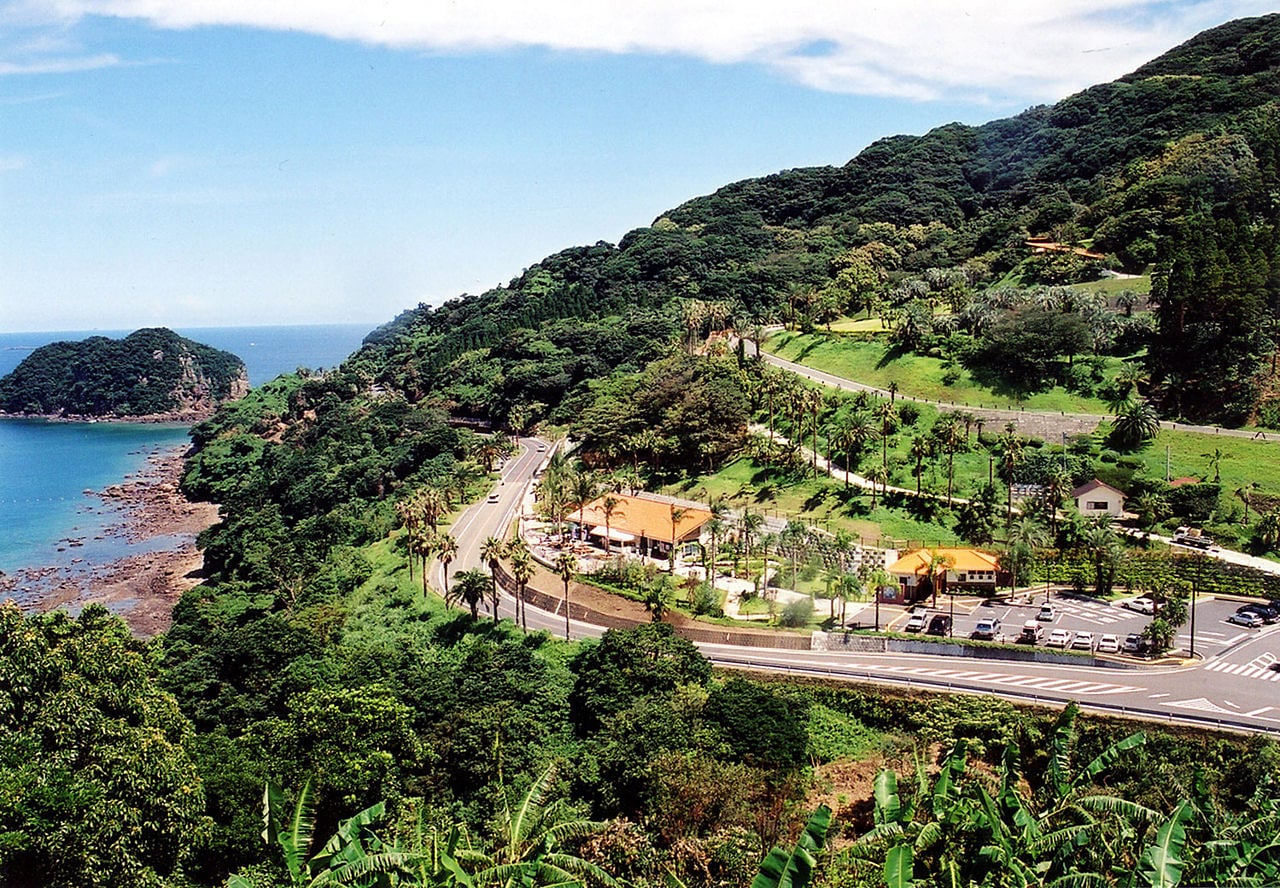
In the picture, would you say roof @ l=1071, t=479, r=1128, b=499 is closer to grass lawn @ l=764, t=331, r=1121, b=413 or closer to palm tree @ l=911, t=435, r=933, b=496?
palm tree @ l=911, t=435, r=933, b=496

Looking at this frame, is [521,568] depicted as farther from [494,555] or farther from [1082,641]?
[1082,641]

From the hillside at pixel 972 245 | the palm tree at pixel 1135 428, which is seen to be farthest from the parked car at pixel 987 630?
the hillside at pixel 972 245

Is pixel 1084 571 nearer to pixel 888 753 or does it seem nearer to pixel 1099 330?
pixel 888 753

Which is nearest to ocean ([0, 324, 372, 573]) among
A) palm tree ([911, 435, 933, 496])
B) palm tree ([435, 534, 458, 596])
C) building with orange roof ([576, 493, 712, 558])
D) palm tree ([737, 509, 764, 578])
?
palm tree ([435, 534, 458, 596])

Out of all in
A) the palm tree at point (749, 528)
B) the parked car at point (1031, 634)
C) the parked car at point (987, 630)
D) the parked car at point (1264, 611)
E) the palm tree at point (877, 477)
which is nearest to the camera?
the parked car at point (1031, 634)

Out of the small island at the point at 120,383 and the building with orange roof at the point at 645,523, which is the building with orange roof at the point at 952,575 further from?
the small island at the point at 120,383

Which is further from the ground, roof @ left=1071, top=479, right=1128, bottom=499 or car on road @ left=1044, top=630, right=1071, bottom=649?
roof @ left=1071, top=479, right=1128, bottom=499

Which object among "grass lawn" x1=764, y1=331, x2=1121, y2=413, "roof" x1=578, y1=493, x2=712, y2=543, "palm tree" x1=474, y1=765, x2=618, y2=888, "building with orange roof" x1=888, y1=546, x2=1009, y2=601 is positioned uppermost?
"grass lawn" x1=764, y1=331, x2=1121, y2=413
